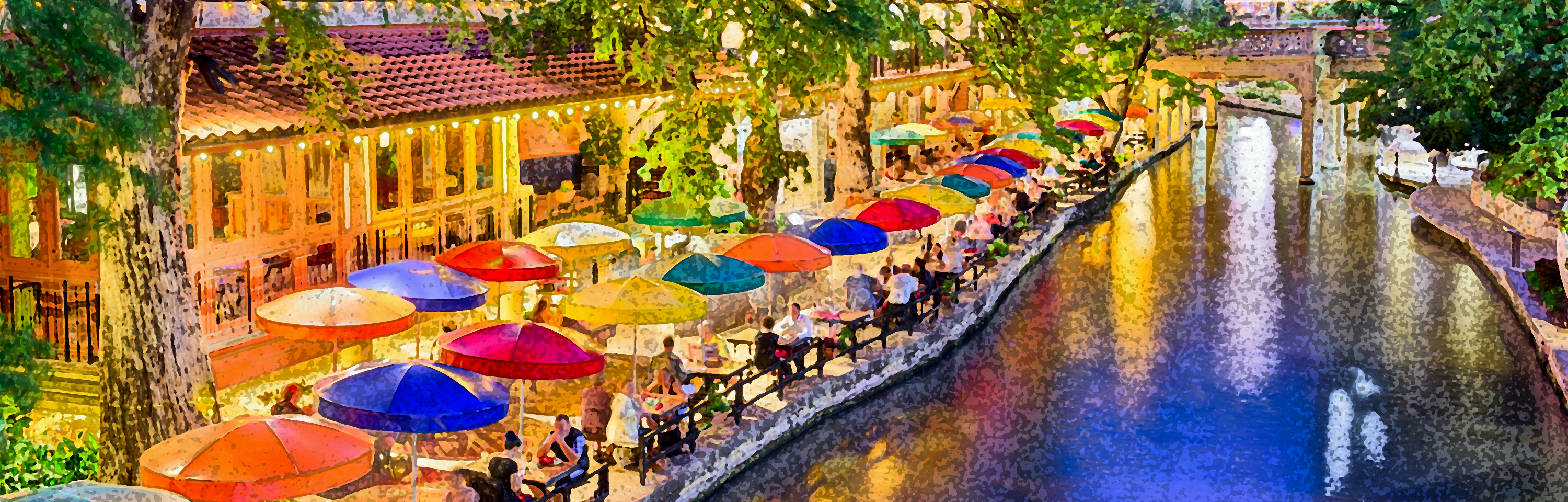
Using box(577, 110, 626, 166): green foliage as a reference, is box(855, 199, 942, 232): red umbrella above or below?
below

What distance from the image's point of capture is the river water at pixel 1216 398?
1526 centimetres

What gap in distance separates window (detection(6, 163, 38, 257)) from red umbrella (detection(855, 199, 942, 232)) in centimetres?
1198

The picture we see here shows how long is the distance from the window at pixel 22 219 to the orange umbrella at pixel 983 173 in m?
18.4

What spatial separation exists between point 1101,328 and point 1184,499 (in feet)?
30.2

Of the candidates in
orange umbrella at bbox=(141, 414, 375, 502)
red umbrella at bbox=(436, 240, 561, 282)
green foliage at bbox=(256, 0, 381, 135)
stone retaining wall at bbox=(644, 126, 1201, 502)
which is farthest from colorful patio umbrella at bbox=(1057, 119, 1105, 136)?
orange umbrella at bbox=(141, 414, 375, 502)

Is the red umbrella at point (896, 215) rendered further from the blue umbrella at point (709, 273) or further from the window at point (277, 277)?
the window at point (277, 277)

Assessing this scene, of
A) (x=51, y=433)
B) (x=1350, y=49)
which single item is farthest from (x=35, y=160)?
(x=1350, y=49)

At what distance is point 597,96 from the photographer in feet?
73.5

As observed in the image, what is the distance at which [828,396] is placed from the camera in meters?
17.7

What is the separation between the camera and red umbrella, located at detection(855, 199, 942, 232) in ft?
78.7

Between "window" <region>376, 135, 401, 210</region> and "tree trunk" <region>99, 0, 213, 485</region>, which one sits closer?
"tree trunk" <region>99, 0, 213, 485</region>

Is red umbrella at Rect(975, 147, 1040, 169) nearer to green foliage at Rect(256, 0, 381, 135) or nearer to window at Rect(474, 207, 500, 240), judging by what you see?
window at Rect(474, 207, 500, 240)

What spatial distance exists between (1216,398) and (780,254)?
567 centimetres

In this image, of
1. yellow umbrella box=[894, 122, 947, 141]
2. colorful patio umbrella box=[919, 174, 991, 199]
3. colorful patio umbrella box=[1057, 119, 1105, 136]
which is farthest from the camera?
colorful patio umbrella box=[1057, 119, 1105, 136]
